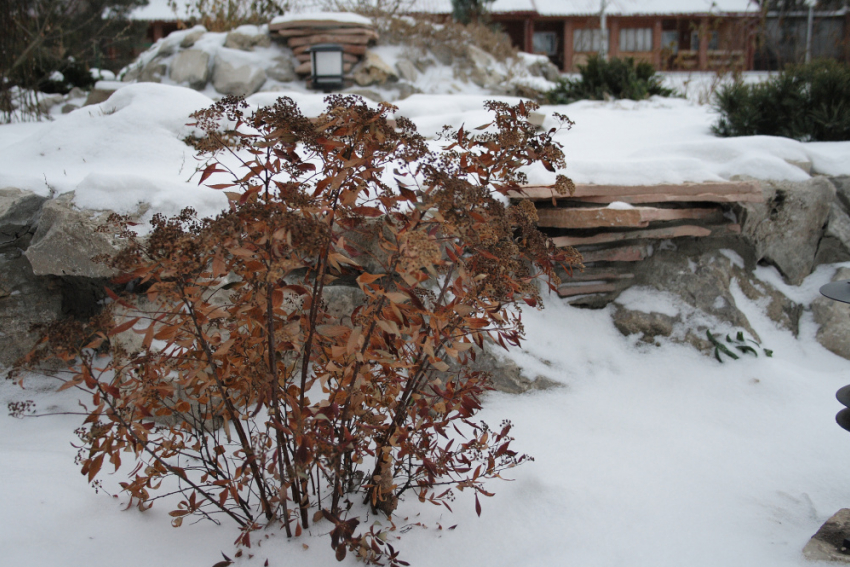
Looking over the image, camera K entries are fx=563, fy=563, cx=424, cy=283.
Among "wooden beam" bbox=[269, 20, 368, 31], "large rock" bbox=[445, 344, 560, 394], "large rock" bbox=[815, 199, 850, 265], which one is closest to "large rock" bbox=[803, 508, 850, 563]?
"large rock" bbox=[445, 344, 560, 394]

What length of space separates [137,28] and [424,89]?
29.2 feet

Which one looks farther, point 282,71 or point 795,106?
point 282,71

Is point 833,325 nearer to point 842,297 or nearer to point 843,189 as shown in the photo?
point 843,189

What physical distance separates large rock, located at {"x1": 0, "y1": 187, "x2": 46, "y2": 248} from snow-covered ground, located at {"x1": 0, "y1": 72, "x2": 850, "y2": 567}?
0.10 meters

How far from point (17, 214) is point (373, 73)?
6.03 m

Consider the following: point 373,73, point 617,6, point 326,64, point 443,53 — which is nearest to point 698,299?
point 326,64

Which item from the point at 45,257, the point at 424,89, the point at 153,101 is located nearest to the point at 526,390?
the point at 45,257

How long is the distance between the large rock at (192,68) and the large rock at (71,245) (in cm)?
544

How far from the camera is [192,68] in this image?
739cm

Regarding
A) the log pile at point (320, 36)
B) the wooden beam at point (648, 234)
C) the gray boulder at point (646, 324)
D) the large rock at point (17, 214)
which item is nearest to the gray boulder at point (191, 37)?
the log pile at point (320, 36)

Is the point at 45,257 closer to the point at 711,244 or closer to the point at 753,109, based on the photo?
the point at 711,244

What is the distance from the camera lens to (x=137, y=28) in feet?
43.4

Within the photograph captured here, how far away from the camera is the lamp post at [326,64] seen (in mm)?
7312

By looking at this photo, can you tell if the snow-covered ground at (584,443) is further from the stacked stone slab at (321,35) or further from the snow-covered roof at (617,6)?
the snow-covered roof at (617,6)
